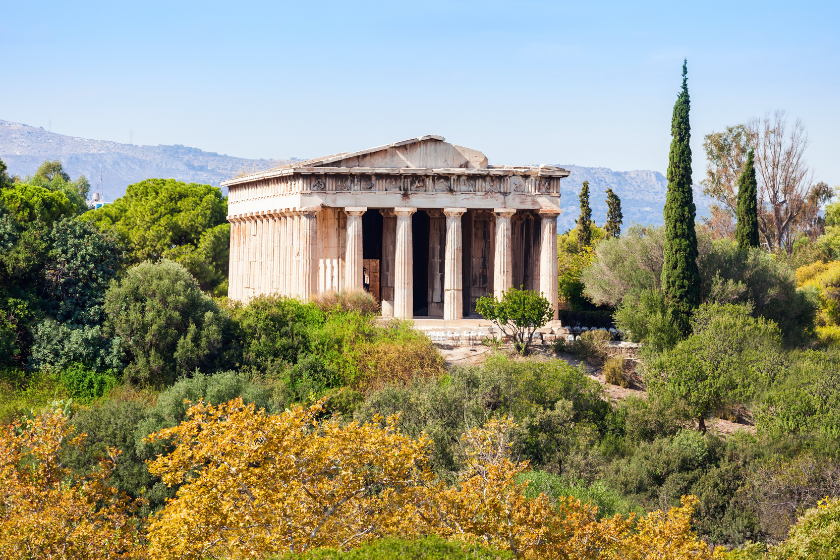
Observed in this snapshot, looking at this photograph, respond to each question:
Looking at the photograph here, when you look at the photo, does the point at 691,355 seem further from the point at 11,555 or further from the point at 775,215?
the point at 775,215

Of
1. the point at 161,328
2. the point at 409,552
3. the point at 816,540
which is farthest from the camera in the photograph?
the point at 161,328

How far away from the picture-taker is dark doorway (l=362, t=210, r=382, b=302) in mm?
47062

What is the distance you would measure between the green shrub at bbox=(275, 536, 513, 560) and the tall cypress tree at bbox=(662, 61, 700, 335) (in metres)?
24.2

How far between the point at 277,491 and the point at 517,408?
45.7 ft

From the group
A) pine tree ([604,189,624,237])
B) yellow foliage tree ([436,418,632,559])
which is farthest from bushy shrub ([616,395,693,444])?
pine tree ([604,189,624,237])

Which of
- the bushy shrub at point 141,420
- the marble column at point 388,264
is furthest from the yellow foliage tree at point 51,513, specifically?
the marble column at point 388,264

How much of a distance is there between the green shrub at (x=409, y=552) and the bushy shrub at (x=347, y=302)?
22.4 m

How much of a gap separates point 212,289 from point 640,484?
39.5 m

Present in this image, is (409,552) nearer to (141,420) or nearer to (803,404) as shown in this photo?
(141,420)

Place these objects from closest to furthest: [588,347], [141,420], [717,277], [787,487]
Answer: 1. [787,487]
2. [141,420]
3. [588,347]
4. [717,277]

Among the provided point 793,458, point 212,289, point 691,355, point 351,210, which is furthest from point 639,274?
point 212,289

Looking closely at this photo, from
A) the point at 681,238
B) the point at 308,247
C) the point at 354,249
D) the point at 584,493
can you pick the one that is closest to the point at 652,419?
the point at 584,493

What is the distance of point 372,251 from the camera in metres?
48.1

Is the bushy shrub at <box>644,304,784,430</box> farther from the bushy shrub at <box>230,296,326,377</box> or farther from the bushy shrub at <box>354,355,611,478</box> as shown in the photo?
the bushy shrub at <box>230,296,326,377</box>
